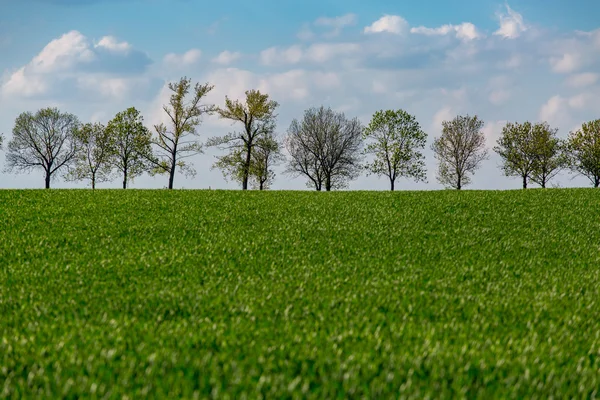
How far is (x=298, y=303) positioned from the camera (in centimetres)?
1020

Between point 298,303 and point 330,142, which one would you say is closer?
point 298,303

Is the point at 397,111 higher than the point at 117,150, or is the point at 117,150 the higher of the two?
the point at 397,111

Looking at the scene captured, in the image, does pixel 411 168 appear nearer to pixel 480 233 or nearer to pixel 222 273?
pixel 480 233

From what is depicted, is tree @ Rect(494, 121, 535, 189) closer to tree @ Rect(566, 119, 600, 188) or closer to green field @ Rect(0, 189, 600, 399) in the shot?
tree @ Rect(566, 119, 600, 188)

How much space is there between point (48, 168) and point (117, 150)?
1318cm

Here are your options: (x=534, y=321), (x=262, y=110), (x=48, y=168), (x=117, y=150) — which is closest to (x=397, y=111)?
(x=262, y=110)

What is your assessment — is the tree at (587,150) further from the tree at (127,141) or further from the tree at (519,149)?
the tree at (127,141)

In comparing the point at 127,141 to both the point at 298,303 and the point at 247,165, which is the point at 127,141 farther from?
the point at 298,303

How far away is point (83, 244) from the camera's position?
16.7 meters

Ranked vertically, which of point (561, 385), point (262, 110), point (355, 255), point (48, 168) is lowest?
point (561, 385)

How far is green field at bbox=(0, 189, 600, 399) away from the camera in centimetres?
638

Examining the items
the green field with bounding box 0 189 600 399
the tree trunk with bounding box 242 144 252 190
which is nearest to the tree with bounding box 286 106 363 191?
the tree trunk with bounding box 242 144 252 190

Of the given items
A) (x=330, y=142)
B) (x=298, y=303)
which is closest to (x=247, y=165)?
(x=330, y=142)

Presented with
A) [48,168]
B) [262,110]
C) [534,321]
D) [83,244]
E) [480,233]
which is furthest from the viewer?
[48,168]
